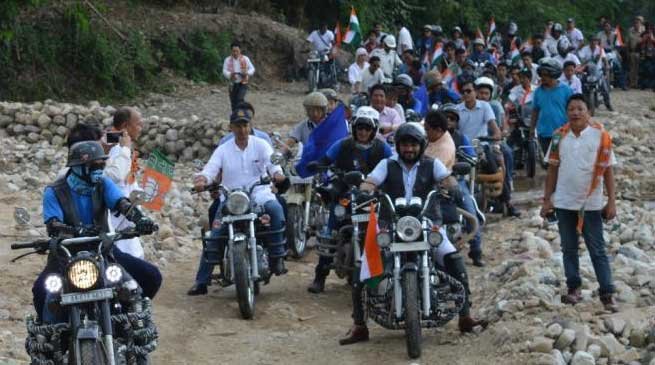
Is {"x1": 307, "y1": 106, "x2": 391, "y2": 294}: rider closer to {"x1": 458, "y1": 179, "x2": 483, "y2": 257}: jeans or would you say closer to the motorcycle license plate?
{"x1": 458, "y1": 179, "x2": 483, "y2": 257}: jeans

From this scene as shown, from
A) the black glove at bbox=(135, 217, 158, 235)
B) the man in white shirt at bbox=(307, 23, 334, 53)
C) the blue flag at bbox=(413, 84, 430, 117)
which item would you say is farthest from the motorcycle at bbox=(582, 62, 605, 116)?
the black glove at bbox=(135, 217, 158, 235)

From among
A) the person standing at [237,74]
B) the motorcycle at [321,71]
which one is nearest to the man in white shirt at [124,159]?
the person standing at [237,74]

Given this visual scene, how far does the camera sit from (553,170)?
28.6 feet

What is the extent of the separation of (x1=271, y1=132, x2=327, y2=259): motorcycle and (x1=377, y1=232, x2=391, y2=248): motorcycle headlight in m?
3.63

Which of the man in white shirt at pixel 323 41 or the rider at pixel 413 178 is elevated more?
the man in white shirt at pixel 323 41

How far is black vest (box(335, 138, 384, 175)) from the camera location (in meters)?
9.99

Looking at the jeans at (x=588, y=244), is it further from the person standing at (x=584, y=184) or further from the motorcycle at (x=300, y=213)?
the motorcycle at (x=300, y=213)

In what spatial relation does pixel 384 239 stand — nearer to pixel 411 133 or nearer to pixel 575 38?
pixel 411 133

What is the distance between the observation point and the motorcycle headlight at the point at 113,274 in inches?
251

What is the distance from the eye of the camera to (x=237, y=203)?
31.1 feet

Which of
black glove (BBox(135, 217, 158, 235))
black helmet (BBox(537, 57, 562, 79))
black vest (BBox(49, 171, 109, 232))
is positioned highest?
black helmet (BBox(537, 57, 562, 79))

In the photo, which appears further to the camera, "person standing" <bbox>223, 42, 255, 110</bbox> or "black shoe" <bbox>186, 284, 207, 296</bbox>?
"person standing" <bbox>223, 42, 255, 110</bbox>

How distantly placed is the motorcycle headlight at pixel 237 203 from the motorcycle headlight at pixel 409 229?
6.70 feet

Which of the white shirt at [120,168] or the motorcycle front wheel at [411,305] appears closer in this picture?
the motorcycle front wheel at [411,305]
